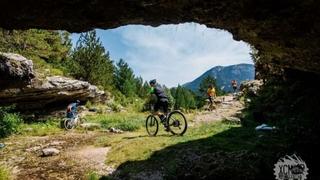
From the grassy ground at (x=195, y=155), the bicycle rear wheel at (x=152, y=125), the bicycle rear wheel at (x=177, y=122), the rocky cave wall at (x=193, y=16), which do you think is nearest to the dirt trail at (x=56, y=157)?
the grassy ground at (x=195, y=155)

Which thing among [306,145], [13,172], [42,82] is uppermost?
[42,82]

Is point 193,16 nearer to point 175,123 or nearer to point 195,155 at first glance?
point 195,155

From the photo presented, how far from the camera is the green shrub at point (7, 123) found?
21.6m

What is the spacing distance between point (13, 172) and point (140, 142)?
489cm

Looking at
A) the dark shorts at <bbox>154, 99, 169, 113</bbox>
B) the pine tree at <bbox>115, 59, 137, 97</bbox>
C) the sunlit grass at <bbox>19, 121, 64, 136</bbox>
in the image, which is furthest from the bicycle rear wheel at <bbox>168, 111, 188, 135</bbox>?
the pine tree at <bbox>115, 59, 137, 97</bbox>

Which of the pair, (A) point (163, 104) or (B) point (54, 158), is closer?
(B) point (54, 158)

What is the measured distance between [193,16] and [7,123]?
17.3 m

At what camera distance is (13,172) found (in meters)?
14.2

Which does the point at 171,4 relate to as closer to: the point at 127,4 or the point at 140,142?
the point at 127,4

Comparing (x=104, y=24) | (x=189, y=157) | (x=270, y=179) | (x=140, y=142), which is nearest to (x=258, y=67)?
(x=140, y=142)

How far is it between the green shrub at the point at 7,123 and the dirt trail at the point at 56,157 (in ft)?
2.62

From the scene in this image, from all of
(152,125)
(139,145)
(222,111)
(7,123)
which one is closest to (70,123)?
(7,123)

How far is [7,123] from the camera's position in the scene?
73.0 feet

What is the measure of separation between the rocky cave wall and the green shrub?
48.6 feet
